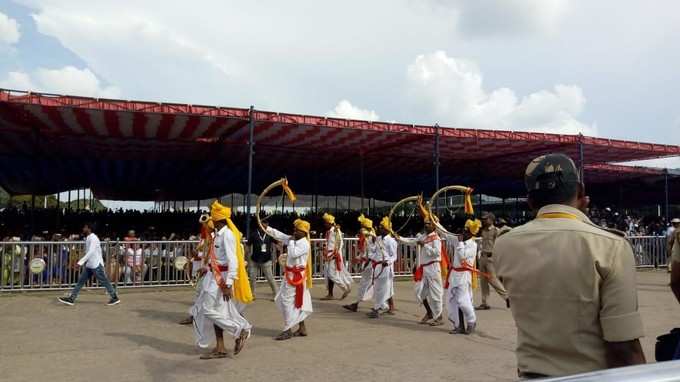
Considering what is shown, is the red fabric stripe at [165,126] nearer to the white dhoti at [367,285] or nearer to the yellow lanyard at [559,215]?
the white dhoti at [367,285]

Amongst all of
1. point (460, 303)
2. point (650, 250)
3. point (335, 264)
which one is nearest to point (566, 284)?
point (460, 303)

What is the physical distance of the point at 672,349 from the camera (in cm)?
195

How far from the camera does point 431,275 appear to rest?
8.35 metres

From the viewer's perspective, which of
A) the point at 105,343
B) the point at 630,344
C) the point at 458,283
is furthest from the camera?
the point at 458,283

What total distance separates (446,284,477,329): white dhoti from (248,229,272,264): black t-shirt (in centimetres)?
412

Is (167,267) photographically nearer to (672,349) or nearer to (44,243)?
(44,243)

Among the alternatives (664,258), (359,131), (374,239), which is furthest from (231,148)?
(664,258)

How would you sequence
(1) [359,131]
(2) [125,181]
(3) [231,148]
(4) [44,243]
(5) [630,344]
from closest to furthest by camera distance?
(5) [630,344], (4) [44,243], (1) [359,131], (3) [231,148], (2) [125,181]

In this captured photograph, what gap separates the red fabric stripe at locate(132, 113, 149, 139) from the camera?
1195 centimetres

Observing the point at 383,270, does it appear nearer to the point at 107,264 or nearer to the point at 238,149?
the point at 107,264

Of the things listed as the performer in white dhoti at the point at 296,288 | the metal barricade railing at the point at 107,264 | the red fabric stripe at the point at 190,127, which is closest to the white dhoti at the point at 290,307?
the performer in white dhoti at the point at 296,288

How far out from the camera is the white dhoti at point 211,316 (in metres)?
6.00

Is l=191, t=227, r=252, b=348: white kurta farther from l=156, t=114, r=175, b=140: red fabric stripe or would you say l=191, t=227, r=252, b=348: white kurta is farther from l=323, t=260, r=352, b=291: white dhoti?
l=156, t=114, r=175, b=140: red fabric stripe

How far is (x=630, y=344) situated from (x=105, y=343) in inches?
256
